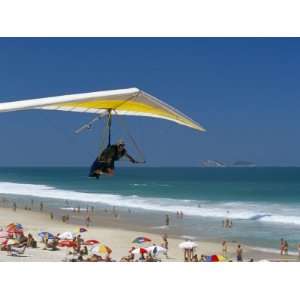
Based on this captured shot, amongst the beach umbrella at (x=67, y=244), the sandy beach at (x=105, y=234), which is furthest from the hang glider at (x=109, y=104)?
the beach umbrella at (x=67, y=244)

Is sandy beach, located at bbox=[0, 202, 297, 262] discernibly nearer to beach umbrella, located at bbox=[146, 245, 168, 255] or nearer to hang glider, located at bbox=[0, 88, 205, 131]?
beach umbrella, located at bbox=[146, 245, 168, 255]

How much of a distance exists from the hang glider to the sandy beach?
4.09m

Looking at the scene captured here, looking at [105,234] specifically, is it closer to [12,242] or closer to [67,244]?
[67,244]

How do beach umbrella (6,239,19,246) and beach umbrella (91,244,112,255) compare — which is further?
beach umbrella (6,239,19,246)

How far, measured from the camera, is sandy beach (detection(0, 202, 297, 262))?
42.9 ft

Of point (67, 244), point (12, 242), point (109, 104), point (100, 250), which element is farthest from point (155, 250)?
point (109, 104)

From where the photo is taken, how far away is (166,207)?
27312 mm

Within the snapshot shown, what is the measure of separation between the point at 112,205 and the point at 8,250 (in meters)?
15.8

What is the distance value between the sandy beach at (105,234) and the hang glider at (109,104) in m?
4.09

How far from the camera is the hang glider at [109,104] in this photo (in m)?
6.13

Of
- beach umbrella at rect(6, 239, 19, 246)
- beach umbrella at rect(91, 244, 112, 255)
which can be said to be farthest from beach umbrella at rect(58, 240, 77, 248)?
beach umbrella at rect(6, 239, 19, 246)

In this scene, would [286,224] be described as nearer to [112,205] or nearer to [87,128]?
[112,205]

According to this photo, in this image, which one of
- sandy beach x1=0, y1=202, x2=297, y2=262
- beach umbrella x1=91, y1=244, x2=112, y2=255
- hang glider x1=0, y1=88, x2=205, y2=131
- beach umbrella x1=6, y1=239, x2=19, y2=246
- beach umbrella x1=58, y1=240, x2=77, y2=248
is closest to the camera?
hang glider x1=0, y1=88, x2=205, y2=131

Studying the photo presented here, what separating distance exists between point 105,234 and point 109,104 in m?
9.35
